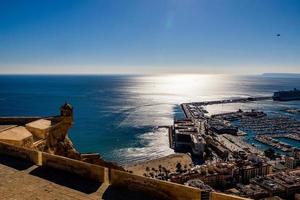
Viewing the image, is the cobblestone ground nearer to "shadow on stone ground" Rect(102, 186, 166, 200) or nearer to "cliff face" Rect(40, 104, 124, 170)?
"shadow on stone ground" Rect(102, 186, 166, 200)

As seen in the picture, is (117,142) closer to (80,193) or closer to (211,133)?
(211,133)

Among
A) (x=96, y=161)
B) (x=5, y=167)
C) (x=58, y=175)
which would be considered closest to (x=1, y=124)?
(x=96, y=161)

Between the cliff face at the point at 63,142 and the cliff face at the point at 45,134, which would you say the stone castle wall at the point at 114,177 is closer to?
the cliff face at the point at 45,134

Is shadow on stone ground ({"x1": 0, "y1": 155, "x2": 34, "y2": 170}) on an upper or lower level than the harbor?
upper

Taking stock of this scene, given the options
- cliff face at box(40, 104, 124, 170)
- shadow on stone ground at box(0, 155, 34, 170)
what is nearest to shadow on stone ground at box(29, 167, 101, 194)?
shadow on stone ground at box(0, 155, 34, 170)

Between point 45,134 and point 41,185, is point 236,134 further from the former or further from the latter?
point 41,185

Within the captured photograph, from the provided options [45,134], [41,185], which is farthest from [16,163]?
[45,134]
